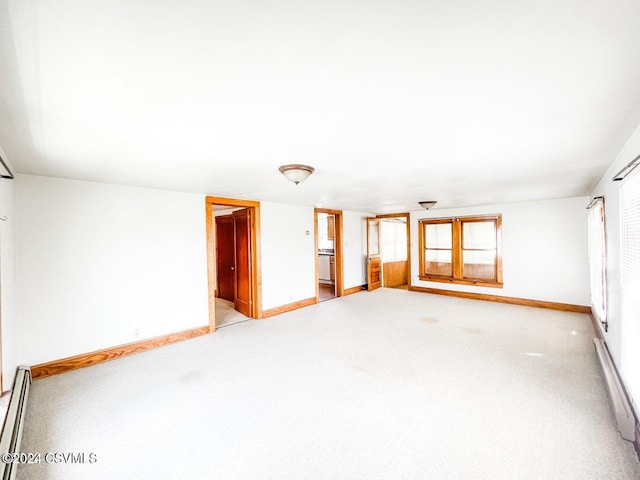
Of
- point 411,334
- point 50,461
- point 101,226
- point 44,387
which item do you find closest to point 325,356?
point 411,334

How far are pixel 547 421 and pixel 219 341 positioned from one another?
3747 millimetres

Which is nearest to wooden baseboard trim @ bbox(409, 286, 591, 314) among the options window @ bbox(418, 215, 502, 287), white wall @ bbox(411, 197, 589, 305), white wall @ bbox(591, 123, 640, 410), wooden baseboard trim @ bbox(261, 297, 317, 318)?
white wall @ bbox(411, 197, 589, 305)

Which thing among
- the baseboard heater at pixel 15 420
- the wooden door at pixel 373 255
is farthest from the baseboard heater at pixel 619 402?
the wooden door at pixel 373 255

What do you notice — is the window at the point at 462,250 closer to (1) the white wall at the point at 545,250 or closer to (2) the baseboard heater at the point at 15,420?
(1) the white wall at the point at 545,250

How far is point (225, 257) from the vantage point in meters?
6.63

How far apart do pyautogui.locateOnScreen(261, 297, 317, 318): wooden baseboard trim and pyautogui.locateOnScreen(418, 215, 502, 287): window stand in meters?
3.17

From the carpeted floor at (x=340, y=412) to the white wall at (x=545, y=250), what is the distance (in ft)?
5.43

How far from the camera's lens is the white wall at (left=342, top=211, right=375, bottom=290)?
724 centimetres

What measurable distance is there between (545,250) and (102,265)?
24.7 ft

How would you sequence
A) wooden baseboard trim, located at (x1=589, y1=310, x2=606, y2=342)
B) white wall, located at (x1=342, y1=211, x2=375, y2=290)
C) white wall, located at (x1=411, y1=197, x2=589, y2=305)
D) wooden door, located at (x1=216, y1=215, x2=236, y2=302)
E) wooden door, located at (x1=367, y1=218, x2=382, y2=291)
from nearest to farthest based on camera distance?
wooden baseboard trim, located at (x1=589, y1=310, x2=606, y2=342)
white wall, located at (x1=411, y1=197, x2=589, y2=305)
wooden door, located at (x1=216, y1=215, x2=236, y2=302)
white wall, located at (x1=342, y1=211, x2=375, y2=290)
wooden door, located at (x1=367, y1=218, x2=382, y2=291)

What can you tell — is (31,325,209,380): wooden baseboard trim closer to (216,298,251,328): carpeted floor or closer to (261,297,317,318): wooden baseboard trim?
(216,298,251,328): carpeted floor

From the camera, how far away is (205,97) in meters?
1.49

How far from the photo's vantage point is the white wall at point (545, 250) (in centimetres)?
532

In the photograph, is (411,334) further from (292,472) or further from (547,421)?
(292,472)
